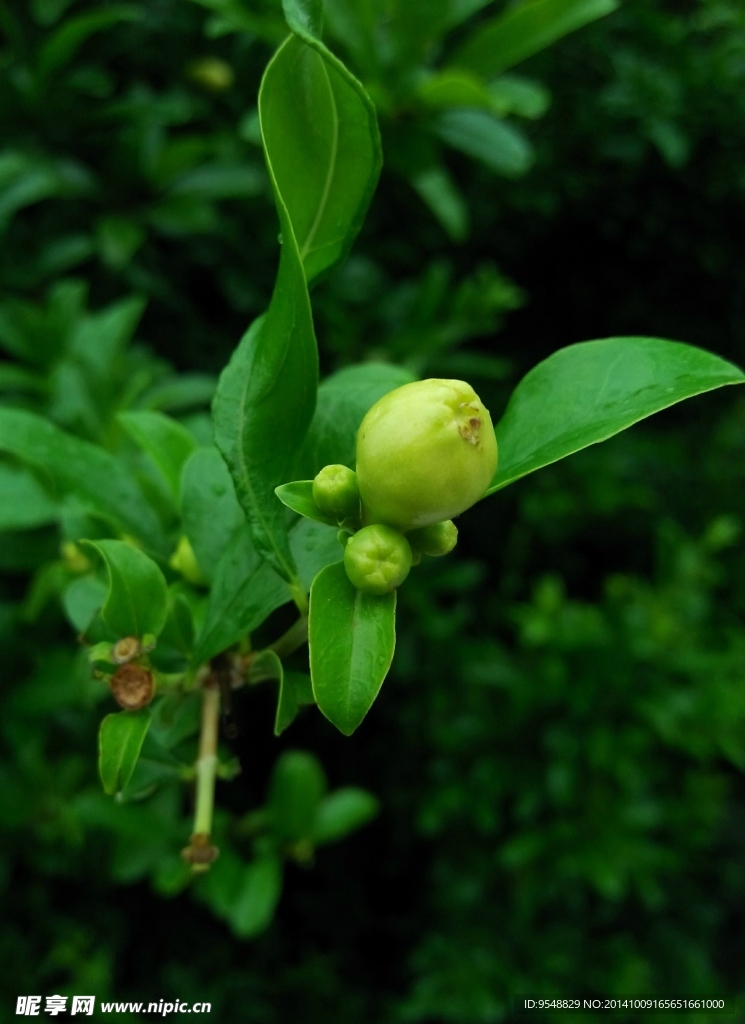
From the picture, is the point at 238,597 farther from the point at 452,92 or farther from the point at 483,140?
the point at 483,140

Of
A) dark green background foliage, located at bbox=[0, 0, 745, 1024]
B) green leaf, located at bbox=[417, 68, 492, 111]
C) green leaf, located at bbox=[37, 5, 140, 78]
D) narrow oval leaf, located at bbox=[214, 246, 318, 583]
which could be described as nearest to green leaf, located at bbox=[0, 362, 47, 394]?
dark green background foliage, located at bbox=[0, 0, 745, 1024]

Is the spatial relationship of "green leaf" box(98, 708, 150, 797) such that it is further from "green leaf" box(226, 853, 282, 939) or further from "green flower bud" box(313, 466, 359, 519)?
"green leaf" box(226, 853, 282, 939)

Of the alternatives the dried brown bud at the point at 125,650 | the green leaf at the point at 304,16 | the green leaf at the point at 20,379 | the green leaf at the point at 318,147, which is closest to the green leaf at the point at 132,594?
the dried brown bud at the point at 125,650

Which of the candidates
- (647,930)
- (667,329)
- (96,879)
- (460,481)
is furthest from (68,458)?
(667,329)

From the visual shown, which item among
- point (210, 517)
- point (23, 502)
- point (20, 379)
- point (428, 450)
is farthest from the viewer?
point (20, 379)

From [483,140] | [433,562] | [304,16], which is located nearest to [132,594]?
[304,16]

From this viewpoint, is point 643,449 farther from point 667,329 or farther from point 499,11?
point 499,11

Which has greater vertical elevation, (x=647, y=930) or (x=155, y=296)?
(x=155, y=296)
